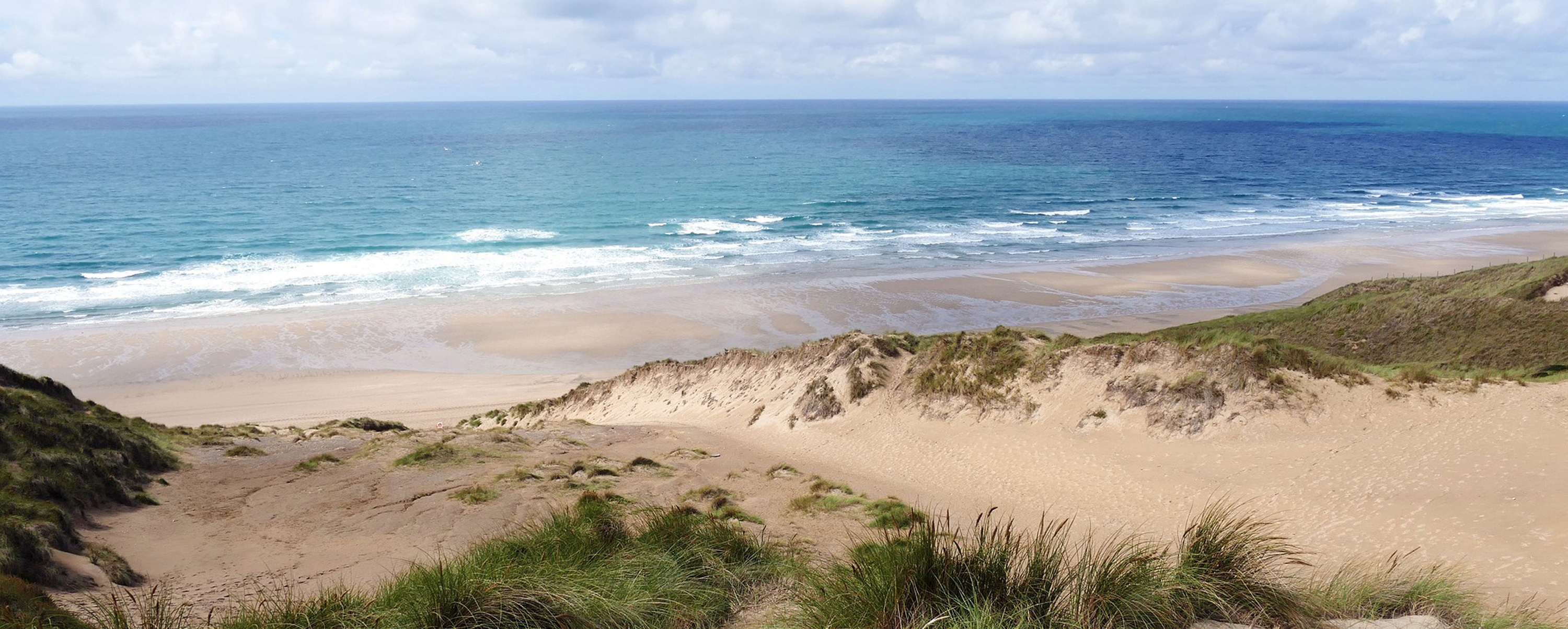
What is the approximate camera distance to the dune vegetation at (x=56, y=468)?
7.34 meters

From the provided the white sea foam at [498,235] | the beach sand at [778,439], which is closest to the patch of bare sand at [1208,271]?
the beach sand at [778,439]

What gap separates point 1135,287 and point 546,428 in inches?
1092

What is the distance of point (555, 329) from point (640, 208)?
2879cm

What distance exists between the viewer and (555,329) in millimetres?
32250

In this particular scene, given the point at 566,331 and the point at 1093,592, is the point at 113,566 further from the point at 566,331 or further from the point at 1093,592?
the point at 566,331

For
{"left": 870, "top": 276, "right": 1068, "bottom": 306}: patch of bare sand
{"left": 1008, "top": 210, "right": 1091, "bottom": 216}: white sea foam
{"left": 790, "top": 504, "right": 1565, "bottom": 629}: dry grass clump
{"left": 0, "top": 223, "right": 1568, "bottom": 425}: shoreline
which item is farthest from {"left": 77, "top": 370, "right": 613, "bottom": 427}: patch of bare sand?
{"left": 1008, "top": 210, "right": 1091, "bottom": 216}: white sea foam

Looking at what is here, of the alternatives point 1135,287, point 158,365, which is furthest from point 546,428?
point 1135,287

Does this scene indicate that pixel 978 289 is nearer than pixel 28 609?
No

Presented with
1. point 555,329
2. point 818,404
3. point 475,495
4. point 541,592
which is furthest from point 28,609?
point 555,329

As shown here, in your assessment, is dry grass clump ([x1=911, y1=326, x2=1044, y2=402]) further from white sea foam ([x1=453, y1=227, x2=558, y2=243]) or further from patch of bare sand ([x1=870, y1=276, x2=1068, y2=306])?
white sea foam ([x1=453, y1=227, x2=558, y2=243])

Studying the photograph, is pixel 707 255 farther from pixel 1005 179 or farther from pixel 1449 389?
pixel 1005 179

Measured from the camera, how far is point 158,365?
27391mm

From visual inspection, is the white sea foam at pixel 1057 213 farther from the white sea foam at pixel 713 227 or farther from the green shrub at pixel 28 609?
the green shrub at pixel 28 609

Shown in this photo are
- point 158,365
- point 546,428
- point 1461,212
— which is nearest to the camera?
point 546,428
